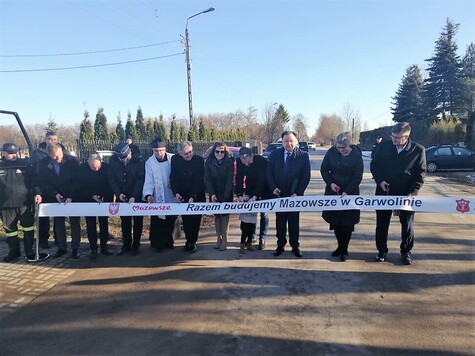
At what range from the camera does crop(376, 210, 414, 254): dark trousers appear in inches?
203

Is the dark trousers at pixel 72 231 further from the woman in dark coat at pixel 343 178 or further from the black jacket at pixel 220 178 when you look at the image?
the woman in dark coat at pixel 343 178

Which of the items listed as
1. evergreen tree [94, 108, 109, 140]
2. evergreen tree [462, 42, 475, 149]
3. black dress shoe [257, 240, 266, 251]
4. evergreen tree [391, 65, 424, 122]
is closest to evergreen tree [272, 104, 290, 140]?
evergreen tree [391, 65, 424, 122]

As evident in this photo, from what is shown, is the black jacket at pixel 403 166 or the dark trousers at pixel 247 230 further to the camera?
the dark trousers at pixel 247 230

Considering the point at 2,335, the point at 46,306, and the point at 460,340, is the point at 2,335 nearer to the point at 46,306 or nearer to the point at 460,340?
the point at 46,306

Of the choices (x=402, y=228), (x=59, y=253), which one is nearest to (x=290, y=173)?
(x=402, y=228)

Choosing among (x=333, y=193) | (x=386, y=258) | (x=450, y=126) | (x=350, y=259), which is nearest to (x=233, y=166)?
(x=333, y=193)

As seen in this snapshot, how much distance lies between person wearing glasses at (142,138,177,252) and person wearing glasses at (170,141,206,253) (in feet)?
0.47

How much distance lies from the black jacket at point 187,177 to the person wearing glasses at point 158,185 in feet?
0.48

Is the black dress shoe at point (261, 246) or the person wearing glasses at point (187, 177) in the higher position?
the person wearing glasses at point (187, 177)

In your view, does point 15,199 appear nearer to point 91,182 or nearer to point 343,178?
point 91,182

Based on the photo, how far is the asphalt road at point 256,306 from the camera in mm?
3330

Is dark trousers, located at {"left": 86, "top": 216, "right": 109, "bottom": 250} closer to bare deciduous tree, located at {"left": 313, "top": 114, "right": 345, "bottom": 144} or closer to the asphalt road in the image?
the asphalt road

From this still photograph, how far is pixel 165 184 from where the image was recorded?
5.95 m

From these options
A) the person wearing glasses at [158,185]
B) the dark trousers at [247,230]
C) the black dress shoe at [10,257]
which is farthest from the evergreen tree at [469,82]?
the black dress shoe at [10,257]
